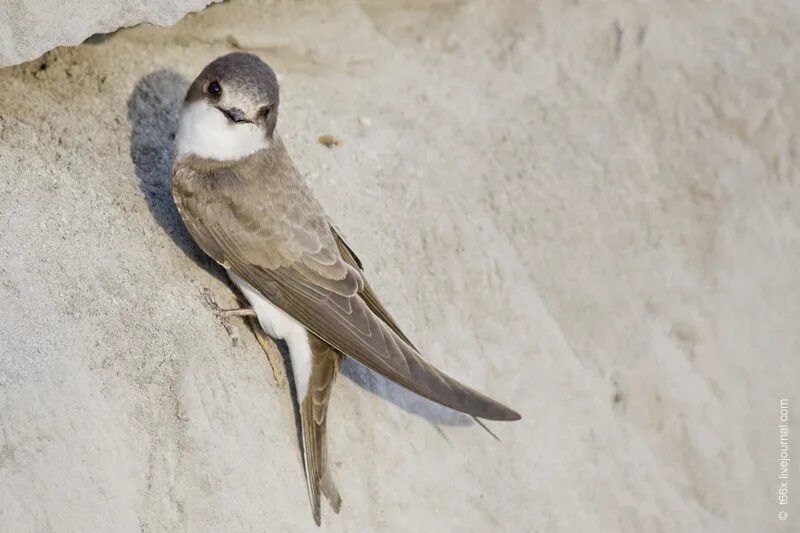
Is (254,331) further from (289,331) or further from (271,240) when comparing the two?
(271,240)

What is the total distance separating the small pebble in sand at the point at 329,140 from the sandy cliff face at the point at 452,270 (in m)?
0.05

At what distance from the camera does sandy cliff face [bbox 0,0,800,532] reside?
121 inches

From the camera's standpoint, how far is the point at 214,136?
3.60 meters

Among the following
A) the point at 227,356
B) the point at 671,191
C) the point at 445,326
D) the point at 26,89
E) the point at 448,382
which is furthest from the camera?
the point at 671,191

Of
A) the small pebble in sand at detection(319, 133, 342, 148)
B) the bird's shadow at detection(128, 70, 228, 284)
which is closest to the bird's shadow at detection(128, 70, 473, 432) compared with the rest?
the bird's shadow at detection(128, 70, 228, 284)

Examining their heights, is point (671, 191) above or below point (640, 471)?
above

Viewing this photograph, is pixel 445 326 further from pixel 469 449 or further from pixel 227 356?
pixel 227 356

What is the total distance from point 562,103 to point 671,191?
651 millimetres

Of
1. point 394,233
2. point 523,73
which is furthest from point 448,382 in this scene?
point 523,73

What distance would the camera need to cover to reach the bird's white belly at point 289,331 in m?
3.50

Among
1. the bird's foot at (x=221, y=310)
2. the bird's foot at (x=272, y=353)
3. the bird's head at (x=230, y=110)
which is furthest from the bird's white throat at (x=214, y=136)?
the bird's foot at (x=272, y=353)

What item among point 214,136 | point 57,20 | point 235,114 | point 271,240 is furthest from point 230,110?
point 57,20

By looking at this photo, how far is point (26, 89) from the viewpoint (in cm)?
366

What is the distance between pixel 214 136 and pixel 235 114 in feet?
0.46
